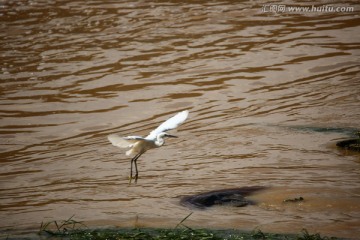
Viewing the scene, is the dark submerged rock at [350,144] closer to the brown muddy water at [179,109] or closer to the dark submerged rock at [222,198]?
the brown muddy water at [179,109]

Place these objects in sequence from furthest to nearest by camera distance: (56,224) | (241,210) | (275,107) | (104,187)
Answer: (275,107)
(104,187)
(241,210)
(56,224)

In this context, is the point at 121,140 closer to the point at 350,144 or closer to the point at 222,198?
the point at 222,198

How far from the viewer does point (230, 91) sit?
9.70m

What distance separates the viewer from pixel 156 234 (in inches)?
211

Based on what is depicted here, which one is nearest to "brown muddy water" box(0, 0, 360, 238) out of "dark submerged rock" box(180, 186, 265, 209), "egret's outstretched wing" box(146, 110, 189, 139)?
"dark submerged rock" box(180, 186, 265, 209)

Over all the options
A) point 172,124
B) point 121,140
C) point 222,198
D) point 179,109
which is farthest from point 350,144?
point 121,140

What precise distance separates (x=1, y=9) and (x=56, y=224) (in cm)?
1042

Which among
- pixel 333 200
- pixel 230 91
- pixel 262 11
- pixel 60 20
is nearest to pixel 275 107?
pixel 230 91

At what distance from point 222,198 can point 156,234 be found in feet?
3.48

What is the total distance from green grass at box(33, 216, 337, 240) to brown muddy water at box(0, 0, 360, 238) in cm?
23

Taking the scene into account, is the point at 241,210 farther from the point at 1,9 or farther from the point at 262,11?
the point at 1,9

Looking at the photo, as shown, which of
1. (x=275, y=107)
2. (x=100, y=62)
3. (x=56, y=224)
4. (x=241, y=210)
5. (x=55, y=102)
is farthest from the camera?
(x=100, y=62)

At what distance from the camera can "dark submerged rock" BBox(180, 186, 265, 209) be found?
613 cm

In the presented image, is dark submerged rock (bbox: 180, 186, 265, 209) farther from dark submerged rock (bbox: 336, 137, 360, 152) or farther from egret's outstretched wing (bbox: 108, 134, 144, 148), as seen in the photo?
dark submerged rock (bbox: 336, 137, 360, 152)
